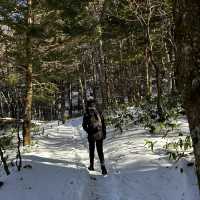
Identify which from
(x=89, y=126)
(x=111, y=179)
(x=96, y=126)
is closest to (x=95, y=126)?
(x=96, y=126)

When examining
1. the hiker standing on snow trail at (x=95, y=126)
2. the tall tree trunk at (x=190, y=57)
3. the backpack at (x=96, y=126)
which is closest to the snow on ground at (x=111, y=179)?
the hiker standing on snow trail at (x=95, y=126)

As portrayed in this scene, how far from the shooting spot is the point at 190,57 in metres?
4.30

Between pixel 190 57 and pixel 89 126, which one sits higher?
pixel 190 57

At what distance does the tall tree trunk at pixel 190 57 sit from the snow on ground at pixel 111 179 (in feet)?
12.8

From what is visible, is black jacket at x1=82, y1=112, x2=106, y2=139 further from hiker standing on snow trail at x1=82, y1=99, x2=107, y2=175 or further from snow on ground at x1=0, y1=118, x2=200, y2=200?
snow on ground at x1=0, y1=118, x2=200, y2=200

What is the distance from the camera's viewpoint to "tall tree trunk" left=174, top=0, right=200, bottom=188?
4.26m

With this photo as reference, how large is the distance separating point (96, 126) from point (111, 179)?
1504 mm

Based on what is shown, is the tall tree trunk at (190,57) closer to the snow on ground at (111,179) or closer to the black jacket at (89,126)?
the snow on ground at (111,179)

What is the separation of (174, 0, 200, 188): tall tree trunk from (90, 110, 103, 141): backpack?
261 inches

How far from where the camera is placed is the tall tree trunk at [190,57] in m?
4.26

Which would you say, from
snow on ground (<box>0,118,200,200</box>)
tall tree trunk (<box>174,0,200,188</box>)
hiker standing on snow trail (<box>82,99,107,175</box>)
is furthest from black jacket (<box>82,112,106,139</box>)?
tall tree trunk (<box>174,0,200,188</box>)

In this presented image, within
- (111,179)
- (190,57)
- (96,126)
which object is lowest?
(111,179)

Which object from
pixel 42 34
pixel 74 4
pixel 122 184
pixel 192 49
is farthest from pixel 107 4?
pixel 192 49

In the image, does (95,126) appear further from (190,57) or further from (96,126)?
(190,57)
